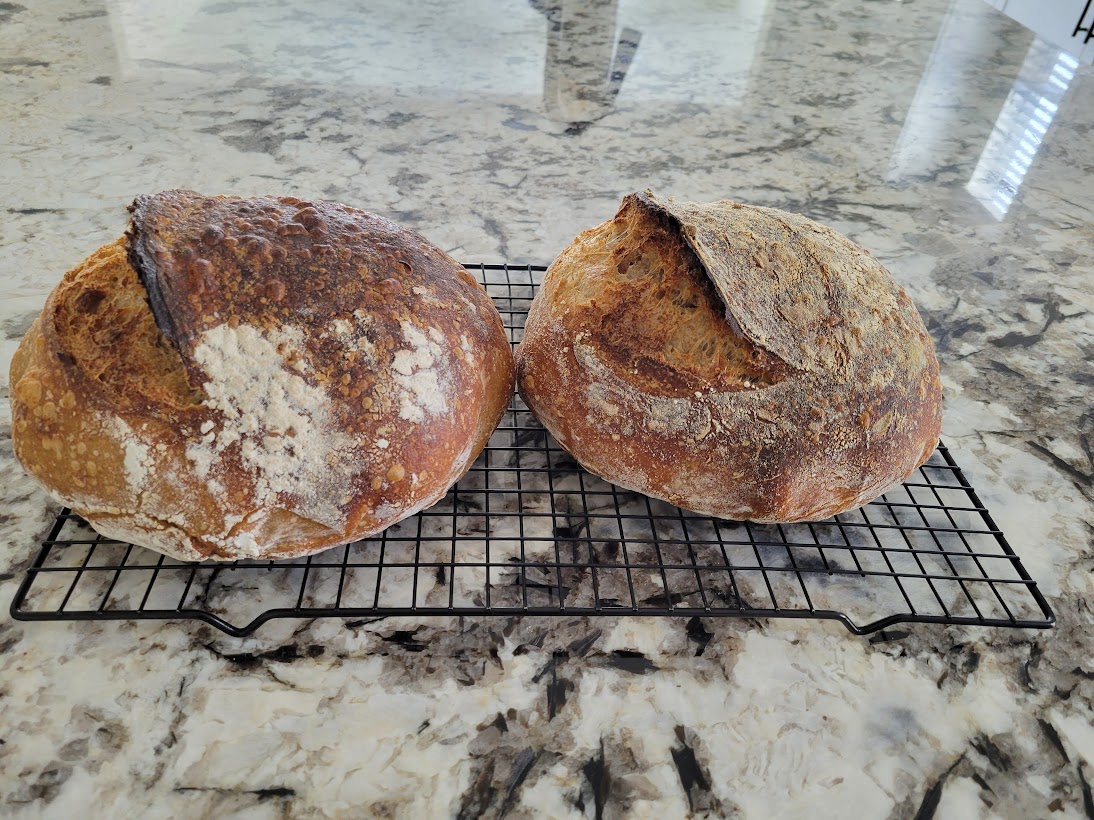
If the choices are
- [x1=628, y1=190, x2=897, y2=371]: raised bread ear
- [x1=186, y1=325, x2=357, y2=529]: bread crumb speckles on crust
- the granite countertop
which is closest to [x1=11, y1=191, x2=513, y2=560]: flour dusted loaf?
[x1=186, y1=325, x2=357, y2=529]: bread crumb speckles on crust

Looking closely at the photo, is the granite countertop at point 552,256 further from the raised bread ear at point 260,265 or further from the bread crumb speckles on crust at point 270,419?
the raised bread ear at point 260,265

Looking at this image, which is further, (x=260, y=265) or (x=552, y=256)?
(x=552, y=256)

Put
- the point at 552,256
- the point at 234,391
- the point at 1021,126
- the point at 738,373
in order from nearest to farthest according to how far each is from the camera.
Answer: the point at 234,391, the point at 738,373, the point at 552,256, the point at 1021,126

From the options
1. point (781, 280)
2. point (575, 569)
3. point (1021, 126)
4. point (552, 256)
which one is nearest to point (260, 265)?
point (575, 569)

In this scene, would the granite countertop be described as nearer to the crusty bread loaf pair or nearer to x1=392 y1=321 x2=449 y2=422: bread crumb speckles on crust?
the crusty bread loaf pair

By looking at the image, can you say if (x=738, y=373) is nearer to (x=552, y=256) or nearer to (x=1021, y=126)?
(x=552, y=256)

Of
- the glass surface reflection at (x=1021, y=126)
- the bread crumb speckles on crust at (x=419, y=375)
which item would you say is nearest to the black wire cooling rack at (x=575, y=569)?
the bread crumb speckles on crust at (x=419, y=375)
